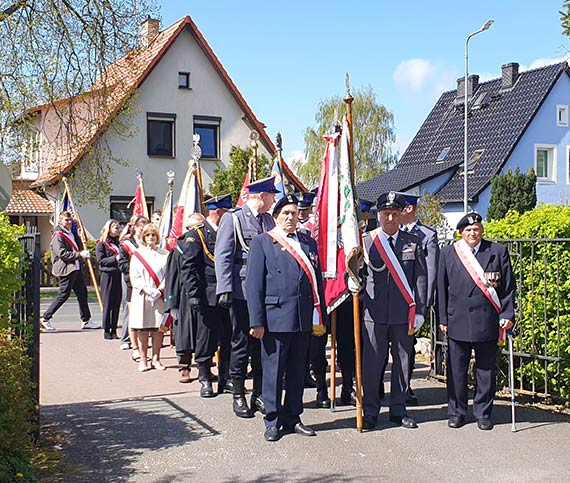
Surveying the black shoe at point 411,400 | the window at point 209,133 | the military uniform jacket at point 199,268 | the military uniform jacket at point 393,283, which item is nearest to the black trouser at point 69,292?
the military uniform jacket at point 199,268

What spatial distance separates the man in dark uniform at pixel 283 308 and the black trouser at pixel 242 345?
68cm

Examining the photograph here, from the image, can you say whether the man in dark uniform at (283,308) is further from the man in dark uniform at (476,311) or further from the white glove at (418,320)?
the man in dark uniform at (476,311)

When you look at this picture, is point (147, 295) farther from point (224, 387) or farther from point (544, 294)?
point (544, 294)

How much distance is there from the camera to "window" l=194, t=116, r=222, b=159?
105ft

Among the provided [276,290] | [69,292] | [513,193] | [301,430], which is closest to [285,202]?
[276,290]

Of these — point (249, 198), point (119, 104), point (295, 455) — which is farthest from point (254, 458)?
point (119, 104)

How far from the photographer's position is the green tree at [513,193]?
1300 inches

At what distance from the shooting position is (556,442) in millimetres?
6750

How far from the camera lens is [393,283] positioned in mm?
7375

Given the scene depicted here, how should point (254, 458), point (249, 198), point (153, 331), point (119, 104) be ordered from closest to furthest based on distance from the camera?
point (254, 458) → point (249, 198) → point (153, 331) → point (119, 104)

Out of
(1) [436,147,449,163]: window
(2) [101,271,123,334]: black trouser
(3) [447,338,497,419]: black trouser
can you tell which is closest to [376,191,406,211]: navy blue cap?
(3) [447,338,497,419]: black trouser

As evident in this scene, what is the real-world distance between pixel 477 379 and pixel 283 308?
77.2 inches

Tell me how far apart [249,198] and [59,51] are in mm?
7481

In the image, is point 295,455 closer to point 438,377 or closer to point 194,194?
point 438,377
